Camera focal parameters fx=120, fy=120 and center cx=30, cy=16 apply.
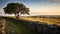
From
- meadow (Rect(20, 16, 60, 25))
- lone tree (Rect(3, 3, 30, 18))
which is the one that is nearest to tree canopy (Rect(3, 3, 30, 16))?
lone tree (Rect(3, 3, 30, 18))

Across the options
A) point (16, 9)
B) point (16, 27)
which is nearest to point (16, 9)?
point (16, 9)

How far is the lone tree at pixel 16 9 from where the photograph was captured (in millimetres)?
2188

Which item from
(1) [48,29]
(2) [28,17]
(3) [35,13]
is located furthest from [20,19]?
(1) [48,29]

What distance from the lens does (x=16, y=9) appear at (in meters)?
2.19

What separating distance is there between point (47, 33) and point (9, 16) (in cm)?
76

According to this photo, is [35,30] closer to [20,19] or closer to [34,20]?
[34,20]

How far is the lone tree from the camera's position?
7.18 feet

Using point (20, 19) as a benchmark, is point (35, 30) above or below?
below

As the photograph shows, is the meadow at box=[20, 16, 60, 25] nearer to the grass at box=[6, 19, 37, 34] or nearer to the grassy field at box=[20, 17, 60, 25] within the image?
the grassy field at box=[20, 17, 60, 25]

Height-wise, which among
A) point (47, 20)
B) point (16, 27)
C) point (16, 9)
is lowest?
point (16, 27)

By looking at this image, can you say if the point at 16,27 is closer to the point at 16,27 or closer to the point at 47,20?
the point at 16,27

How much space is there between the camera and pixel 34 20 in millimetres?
2211

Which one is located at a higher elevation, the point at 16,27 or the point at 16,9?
the point at 16,9

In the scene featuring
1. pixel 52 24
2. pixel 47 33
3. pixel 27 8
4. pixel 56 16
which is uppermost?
pixel 27 8
